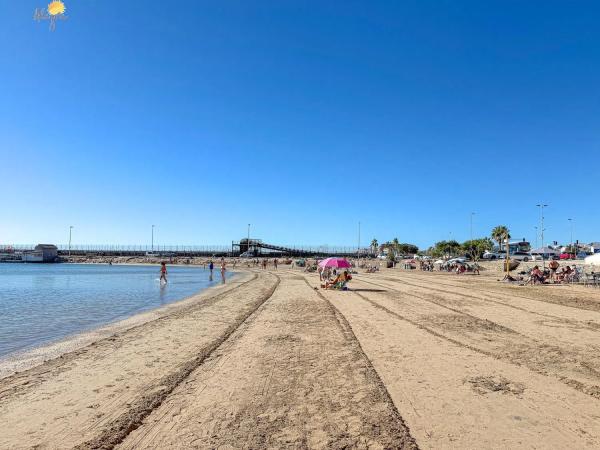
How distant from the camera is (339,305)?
1652cm

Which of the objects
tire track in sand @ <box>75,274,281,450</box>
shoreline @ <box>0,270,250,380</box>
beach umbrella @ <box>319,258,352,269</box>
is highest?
beach umbrella @ <box>319,258,352,269</box>

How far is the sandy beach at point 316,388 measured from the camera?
4.50 metres

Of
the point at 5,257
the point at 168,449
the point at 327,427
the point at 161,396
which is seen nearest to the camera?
the point at 168,449

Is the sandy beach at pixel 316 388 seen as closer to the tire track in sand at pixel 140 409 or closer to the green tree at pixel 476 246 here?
the tire track in sand at pixel 140 409

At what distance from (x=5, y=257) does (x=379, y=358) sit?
17039 centimetres

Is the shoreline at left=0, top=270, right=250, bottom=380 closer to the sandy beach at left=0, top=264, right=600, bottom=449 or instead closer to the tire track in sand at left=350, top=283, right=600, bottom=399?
the sandy beach at left=0, top=264, right=600, bottom=449

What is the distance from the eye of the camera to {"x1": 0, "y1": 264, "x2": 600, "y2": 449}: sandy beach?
4504 mm

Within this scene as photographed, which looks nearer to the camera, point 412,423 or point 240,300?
point 412,423

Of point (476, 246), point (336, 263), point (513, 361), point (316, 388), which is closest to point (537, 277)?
point (336, 263)

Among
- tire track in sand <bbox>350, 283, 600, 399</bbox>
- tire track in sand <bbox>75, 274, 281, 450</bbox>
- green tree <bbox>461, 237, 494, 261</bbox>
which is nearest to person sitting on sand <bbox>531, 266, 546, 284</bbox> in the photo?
tire track in sand <bbox>350, 283, 600, 399</bbox>

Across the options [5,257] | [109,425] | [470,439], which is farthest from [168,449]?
[5,257]

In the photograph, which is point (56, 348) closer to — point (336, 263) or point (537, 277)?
point (336, 263)

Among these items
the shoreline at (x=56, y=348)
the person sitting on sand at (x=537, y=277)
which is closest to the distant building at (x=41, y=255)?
the shoreline at (x=56, y=348)

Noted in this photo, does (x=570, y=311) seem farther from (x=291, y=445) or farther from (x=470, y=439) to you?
(x=291, y=445)
